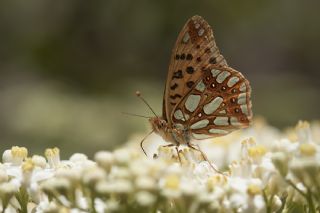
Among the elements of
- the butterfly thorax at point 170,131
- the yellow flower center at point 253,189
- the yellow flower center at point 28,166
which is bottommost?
the yellow flower center at point 253,189

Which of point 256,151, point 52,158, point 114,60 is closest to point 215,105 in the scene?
point 256,151

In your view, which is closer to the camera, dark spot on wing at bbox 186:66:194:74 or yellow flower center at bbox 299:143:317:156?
yellow flower center at bbox 299:143:317:156

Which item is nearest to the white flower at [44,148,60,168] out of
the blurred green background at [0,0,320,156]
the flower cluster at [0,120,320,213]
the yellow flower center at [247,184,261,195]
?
the flower cluster at [0,120,320,213]

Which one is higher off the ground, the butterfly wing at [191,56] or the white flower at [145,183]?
the butterfly wing at [191,56]

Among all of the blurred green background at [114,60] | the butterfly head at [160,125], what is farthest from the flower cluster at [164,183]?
the blurred green background at [114,60]

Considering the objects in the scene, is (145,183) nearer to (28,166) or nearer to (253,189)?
(253,189)

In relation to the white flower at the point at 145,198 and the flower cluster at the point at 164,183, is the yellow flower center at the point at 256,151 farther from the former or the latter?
the white flower at the point at 145,198

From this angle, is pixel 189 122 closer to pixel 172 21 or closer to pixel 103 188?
pixel 103 188

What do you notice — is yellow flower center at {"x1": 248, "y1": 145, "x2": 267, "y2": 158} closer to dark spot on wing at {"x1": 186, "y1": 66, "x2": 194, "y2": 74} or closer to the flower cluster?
the flower cluster
